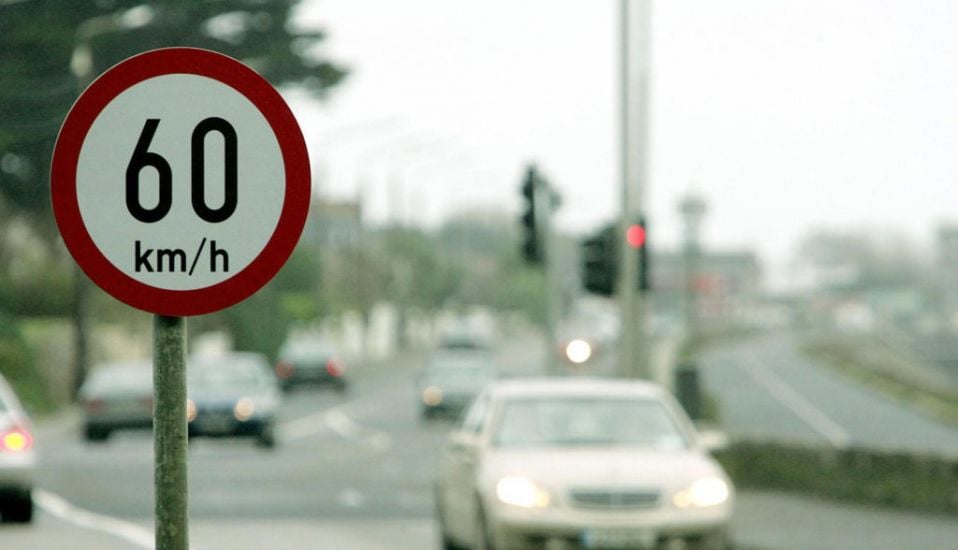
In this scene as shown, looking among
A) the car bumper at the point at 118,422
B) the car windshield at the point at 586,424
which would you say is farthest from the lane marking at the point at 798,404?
the car bumper at the point at 118,422

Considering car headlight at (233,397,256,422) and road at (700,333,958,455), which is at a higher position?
car headlight at (233,397,256,422)

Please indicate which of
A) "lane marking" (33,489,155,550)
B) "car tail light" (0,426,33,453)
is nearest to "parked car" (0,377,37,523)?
Answer: "car tail light" (0,426,33,453)

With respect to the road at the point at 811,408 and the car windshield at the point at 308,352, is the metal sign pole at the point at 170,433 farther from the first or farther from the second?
the car windshield at the point at 308,352

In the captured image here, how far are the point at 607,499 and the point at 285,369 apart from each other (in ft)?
150

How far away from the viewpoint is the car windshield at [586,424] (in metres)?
13.5

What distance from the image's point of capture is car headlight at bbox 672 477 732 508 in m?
12.6

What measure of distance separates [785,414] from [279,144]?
4978 centimetres

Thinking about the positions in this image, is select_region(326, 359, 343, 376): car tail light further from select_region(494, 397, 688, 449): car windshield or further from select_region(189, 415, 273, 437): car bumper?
select_region(494, 397, 688, 449): car windshield

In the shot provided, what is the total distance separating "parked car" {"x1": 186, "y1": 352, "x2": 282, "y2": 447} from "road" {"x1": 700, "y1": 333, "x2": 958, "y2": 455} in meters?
7.37

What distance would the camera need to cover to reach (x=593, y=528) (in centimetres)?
1250

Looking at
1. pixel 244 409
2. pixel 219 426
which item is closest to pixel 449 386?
pixel 244 409

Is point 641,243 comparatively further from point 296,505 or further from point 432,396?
point 432,396

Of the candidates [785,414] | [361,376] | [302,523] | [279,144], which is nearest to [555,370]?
[302,523]

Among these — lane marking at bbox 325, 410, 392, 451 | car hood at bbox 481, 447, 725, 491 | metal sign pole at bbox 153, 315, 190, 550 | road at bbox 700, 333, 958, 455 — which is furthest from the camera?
road at bbox 700, 333, 958, 455
